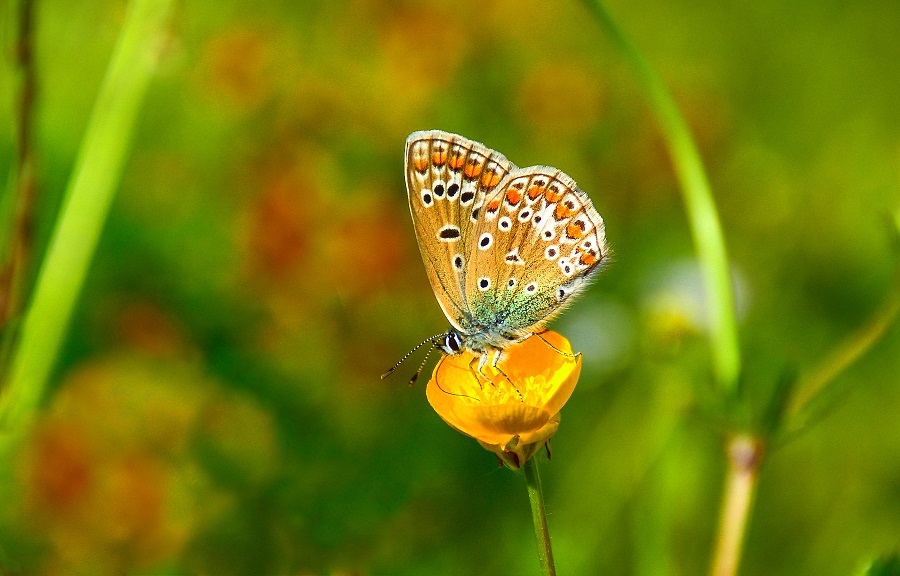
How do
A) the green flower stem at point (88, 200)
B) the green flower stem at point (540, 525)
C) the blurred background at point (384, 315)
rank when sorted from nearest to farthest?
the green flower stem at point (540, 525)
the green flower stem at point (88, 200)
the blurred background at point (384, 315)

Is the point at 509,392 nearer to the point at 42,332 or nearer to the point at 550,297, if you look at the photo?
the point at 550,297

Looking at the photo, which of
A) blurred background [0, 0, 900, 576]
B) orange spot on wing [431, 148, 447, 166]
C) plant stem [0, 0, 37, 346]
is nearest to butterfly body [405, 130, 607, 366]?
orange spot on wing [431, 148, 447, 166]

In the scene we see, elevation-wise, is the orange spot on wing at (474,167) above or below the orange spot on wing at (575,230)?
above

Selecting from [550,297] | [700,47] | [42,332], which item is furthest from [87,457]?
[700,47]

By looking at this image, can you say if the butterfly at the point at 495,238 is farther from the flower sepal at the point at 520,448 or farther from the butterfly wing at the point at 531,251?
the flower sepal at the point at 520,448

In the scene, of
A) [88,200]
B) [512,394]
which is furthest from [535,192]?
[88,200]

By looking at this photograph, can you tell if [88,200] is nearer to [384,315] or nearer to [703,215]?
[384,315]

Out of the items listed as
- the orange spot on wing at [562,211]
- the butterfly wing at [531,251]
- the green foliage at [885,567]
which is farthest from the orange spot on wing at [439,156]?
the green foliage at [885,567]
